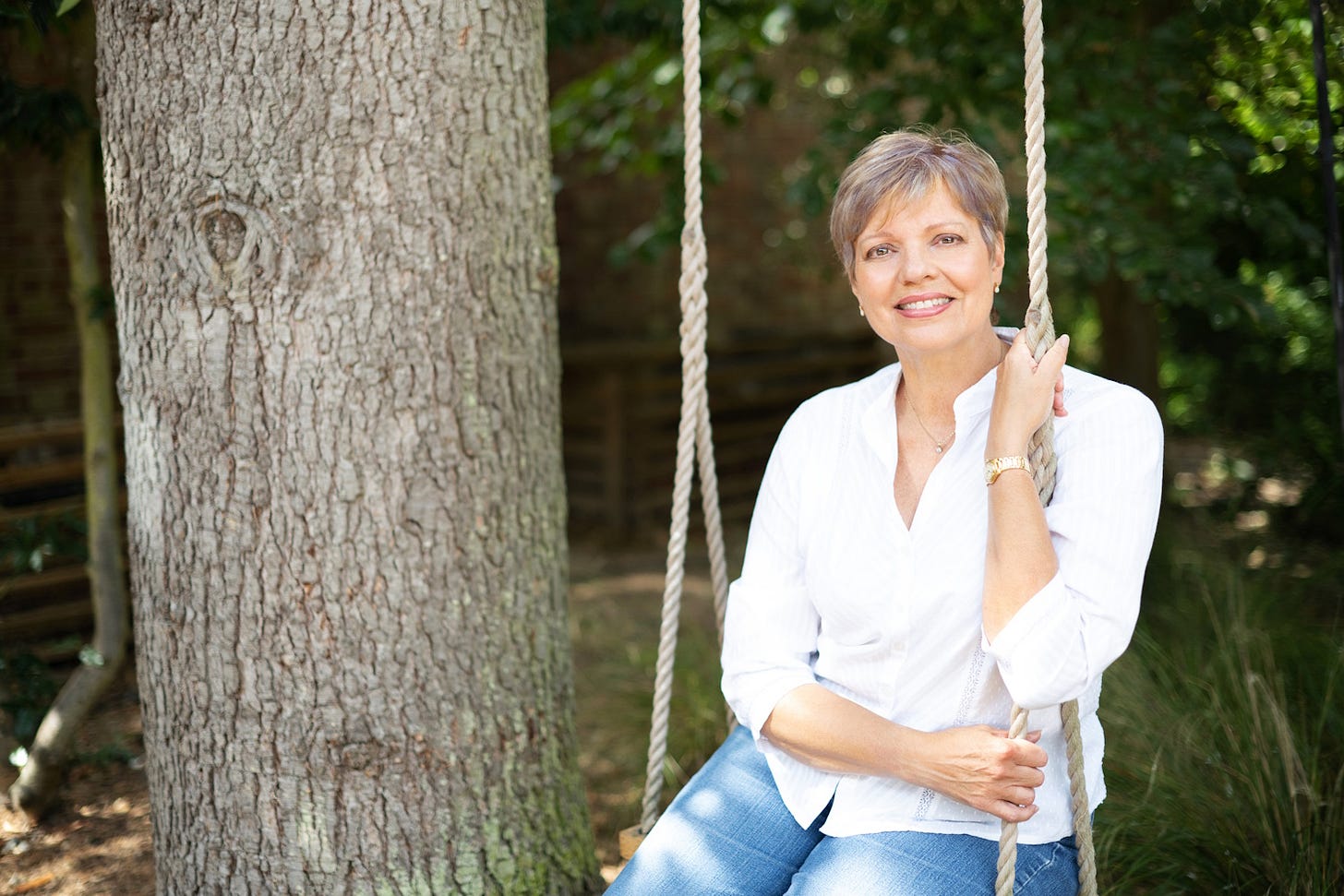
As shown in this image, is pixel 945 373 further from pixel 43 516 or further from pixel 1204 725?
pixel 43 516

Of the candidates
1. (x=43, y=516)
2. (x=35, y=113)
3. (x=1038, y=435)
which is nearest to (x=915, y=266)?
(x=1038, y=435)

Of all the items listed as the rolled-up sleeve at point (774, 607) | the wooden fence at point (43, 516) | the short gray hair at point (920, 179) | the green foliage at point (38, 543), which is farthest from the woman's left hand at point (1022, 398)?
the wooden fence at point (43, 516)

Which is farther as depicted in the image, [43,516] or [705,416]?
[43,516]

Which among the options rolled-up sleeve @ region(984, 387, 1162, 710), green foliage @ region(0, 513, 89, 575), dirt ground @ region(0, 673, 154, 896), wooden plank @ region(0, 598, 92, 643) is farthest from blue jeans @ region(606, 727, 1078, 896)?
wooden plank @ region(0, 598, 92, 643)

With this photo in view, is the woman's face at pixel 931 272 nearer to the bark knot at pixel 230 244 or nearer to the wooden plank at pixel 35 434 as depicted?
the bark knot at pixel 230 244

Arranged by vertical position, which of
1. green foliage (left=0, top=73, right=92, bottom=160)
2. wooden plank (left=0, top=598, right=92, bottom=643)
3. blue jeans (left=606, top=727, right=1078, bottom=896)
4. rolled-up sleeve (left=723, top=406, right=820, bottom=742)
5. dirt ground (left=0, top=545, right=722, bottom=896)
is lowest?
dirt ground (left=0, top=545, right=722, bottom=896)

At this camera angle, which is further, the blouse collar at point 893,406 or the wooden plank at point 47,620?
the wooden plank at point 47,620

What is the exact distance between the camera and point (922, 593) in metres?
1.55

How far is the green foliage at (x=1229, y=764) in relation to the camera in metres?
2.07

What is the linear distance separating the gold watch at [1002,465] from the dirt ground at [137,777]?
5.01 ft

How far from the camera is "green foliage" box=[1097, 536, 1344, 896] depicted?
2074 millimetres

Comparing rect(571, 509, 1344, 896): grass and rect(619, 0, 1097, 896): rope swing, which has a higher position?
rect(619, 0, 1097, 896): rope swing

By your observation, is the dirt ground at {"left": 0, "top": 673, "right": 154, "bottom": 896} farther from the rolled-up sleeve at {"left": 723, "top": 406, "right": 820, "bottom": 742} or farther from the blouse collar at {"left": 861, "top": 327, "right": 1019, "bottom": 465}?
the blouse collar at {"left": 861, "top": 327, "right": 1019, "bottom": 465}

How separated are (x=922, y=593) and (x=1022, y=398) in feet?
0.95
